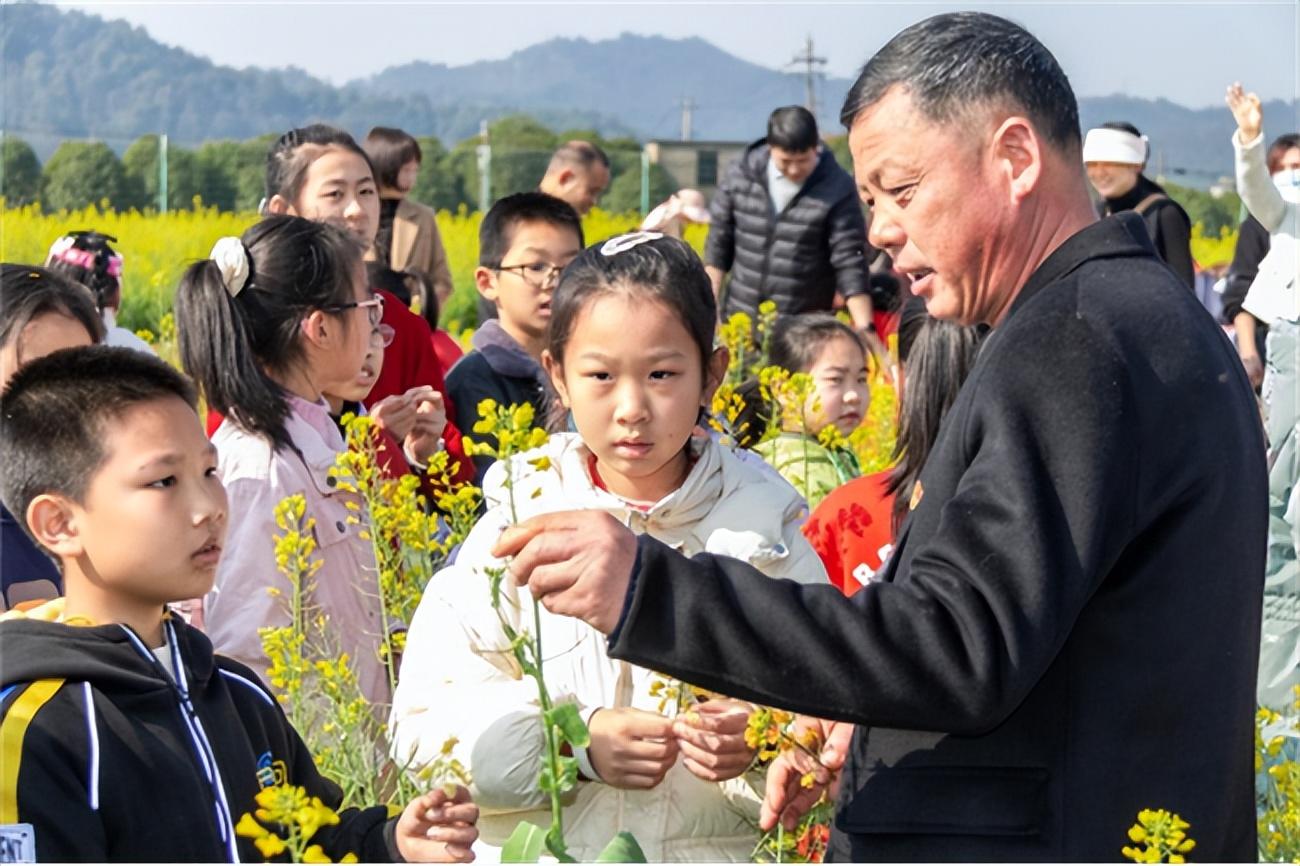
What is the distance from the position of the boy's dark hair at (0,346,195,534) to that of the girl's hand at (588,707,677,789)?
0.77m

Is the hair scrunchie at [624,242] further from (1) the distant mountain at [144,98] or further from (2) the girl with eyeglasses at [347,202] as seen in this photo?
(1) the distant mountain at [144,98]

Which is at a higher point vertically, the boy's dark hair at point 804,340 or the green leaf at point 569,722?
the boy's dark hair at point 804,340

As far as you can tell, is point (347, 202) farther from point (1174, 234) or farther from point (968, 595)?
point (1174, 234)

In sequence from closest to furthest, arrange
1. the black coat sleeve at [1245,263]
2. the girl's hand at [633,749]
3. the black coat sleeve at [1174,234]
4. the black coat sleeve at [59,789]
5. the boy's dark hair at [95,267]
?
the black coat sleeve at [59,789], the girl's hand at [633,749], the boy's dark hair at [95,267], the black coat sleeve at [1174,234], the black coat sleeve at [1245,263]

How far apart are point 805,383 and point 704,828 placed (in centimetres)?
162

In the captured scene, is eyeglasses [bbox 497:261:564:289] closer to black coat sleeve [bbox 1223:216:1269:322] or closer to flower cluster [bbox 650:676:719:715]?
flower cluster [bbox 650:676:719:715]

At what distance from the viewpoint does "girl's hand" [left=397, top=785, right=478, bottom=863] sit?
2205mm

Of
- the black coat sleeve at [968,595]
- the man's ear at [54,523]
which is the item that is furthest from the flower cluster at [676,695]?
the man's ear at [54,523]

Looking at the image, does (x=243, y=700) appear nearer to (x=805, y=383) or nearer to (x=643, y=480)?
(x=643, y=480)

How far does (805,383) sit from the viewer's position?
A: 4.16m

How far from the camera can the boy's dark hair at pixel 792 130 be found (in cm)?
862

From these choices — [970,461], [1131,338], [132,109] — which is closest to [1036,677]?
[970,461]

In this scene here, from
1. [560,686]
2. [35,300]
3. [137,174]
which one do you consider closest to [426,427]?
[35,300]

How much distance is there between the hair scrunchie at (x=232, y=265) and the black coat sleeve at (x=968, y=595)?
2.18m
